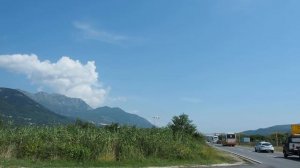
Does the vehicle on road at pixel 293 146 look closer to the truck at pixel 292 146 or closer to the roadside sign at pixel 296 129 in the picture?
the truck at pixel 292 146

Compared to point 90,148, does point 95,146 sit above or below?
above

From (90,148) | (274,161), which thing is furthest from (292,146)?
(90,148)

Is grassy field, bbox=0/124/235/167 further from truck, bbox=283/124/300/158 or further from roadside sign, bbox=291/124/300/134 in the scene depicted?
roadside sign, bbox=291/124/300/134

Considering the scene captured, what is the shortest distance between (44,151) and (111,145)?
14.3ft

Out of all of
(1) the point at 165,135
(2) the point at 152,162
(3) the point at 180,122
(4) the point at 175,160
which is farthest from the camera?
(3) the point at 180,122

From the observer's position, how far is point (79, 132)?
A: 3022cm

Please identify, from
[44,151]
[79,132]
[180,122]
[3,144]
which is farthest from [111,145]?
[180,122]

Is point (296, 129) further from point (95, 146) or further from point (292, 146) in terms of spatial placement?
point (95, 146)

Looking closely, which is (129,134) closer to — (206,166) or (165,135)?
(165,135)

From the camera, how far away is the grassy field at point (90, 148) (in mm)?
27422

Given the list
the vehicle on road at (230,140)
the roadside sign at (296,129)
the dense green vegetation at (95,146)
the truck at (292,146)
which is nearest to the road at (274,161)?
the truck at (292,146)

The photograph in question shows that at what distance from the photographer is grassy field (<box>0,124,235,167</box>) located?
2742 centimetres

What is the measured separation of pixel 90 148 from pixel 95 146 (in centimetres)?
35

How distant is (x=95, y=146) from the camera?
1148 inches
